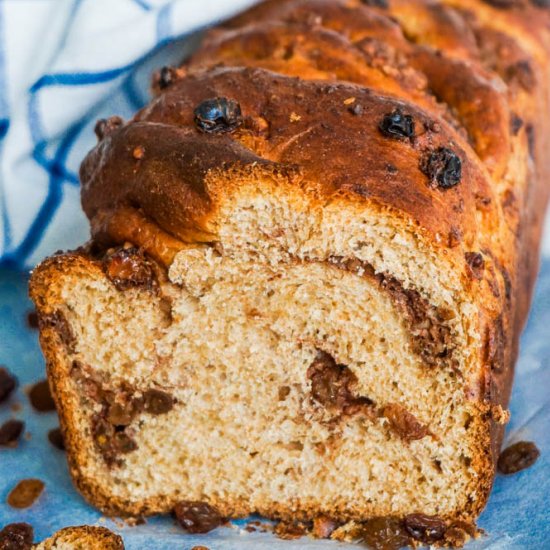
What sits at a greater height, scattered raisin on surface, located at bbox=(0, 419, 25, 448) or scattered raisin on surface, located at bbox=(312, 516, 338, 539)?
scattered raisin on surface, located at bbox=(0, 419, 25, 448)

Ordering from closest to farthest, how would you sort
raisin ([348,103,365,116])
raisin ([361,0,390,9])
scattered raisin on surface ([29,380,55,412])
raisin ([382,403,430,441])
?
raisin ([348,103,365,116]), raisin ([382,403,430,441]), scattered raisin on surface ([29,380,55,412]), raisin ([361,0,390,9])

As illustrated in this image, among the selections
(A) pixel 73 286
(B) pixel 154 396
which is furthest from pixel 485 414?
(A) pixel 73 286

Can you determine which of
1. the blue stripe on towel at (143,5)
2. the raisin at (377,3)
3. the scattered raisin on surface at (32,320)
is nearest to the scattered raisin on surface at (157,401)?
the scattered raisin on surface at (32,320)

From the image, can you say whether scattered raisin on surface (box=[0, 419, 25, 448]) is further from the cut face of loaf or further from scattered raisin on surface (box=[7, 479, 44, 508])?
the cut face of loaf

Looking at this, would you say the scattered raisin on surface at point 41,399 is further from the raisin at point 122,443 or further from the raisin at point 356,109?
the raisin at point 356,109

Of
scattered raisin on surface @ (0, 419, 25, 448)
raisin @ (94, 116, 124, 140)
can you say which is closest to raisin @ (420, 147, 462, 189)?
raisin @ (94, 116, 124, 140)

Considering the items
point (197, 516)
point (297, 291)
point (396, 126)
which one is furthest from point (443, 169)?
point (197, 516)

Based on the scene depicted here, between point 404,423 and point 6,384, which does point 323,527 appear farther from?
point 6,384
